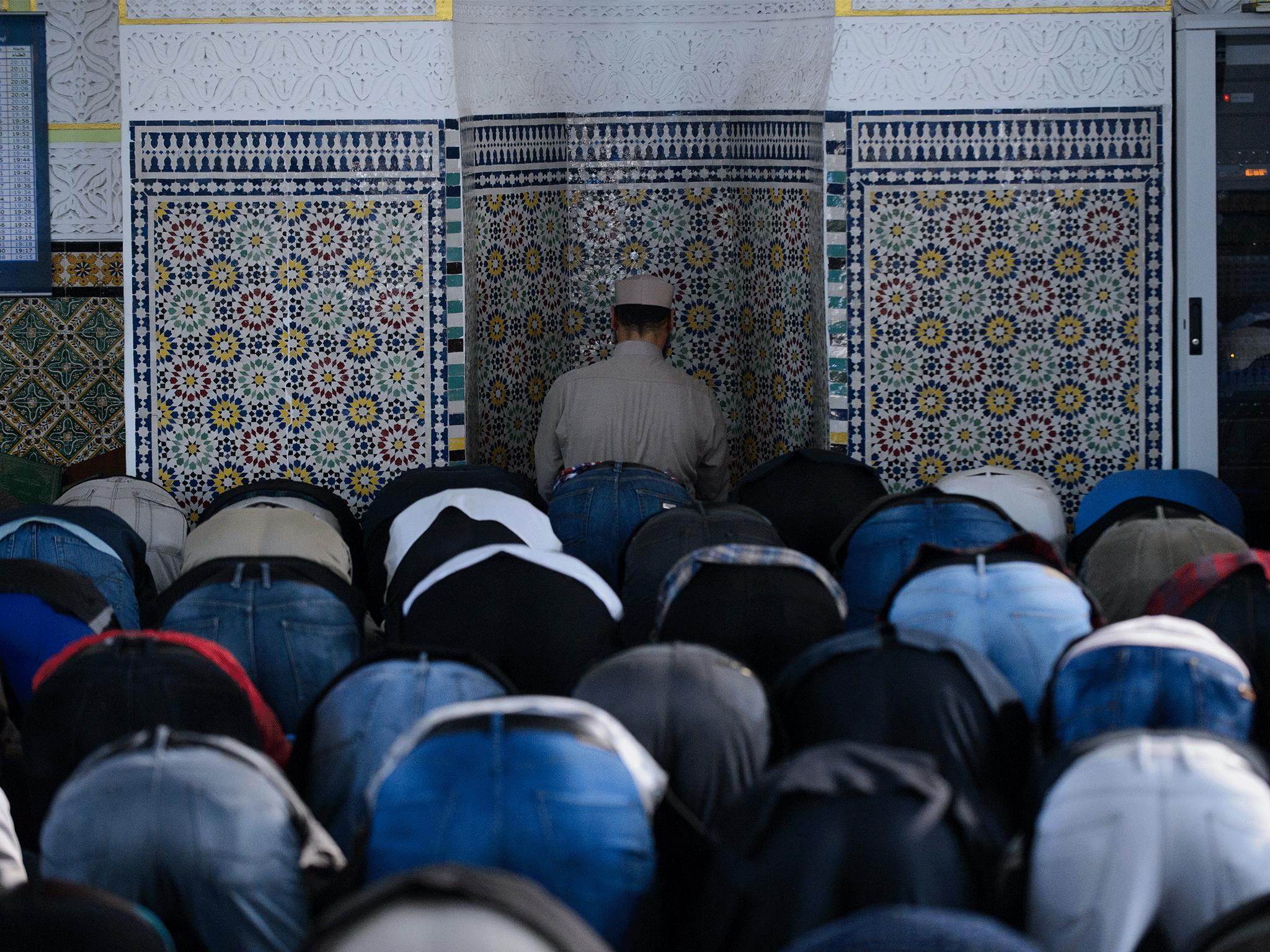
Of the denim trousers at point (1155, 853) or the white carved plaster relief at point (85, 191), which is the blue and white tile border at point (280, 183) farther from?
the denim trousers at point (1155, 853)

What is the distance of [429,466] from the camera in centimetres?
396

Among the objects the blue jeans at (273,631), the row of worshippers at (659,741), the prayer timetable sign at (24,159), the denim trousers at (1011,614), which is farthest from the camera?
the prayer timetable sign at (24,159)

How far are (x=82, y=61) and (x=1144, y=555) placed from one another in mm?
3585

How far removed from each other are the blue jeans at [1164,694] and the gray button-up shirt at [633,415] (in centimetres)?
228

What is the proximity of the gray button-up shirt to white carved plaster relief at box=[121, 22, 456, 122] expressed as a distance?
856mm

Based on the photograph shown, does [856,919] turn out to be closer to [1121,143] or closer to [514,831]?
[514,831]

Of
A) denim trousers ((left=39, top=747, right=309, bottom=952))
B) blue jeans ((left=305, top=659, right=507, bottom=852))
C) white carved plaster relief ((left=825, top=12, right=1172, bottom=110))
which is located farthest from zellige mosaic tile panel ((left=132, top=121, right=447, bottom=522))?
denim trousers ((left=39, top=747, right=309, bottom=952))

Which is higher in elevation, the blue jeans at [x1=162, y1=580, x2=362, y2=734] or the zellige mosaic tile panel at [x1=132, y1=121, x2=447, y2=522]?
the zellige mosaic tile panel at [x1=132, y1=121, x2=447, y2=522]

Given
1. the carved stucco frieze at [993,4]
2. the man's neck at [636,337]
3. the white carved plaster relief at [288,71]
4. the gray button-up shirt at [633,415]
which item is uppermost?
the carved stucco frieze at [993,4]

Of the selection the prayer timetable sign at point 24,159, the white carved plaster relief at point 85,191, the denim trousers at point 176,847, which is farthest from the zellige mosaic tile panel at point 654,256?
the denim trousers at point 176,847

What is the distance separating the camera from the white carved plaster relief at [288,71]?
3.85 metres

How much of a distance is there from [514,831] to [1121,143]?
121 inches

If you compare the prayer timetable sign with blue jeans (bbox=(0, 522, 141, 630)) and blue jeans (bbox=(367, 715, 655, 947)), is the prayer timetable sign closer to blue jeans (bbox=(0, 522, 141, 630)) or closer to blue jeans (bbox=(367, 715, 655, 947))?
blue jeans (bbox=(0, 522, 141, 630))

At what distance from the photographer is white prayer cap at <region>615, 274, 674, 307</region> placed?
4168 mm
